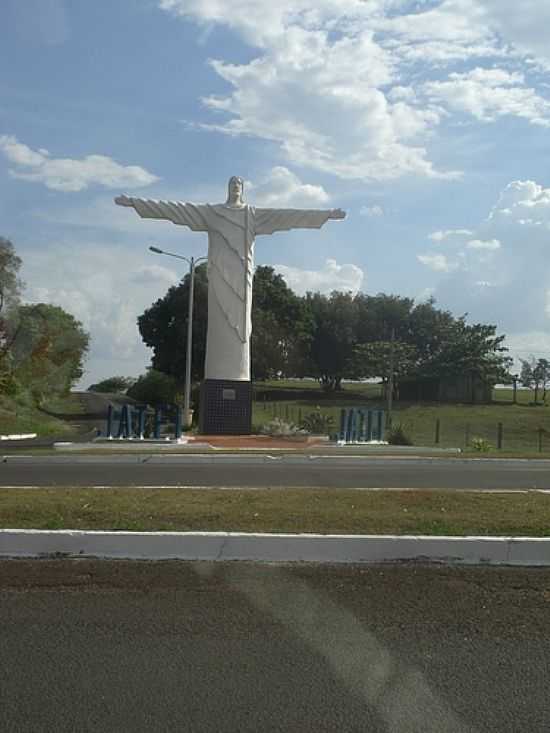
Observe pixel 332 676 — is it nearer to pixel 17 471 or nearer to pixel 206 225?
pixel 17 471

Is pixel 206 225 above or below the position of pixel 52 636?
above

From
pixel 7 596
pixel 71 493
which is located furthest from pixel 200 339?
pixel 7 596

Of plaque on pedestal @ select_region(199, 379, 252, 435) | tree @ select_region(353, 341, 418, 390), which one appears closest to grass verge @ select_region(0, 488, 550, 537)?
plaque on pedestal @ select_region(199, 379, 252, 435)

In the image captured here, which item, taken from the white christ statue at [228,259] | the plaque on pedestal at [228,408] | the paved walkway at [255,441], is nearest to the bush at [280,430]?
the paved walkway at [255,441]

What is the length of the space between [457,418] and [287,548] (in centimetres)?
4105

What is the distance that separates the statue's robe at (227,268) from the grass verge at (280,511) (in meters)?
18.3

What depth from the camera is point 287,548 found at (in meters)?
7.20

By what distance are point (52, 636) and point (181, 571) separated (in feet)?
5.06

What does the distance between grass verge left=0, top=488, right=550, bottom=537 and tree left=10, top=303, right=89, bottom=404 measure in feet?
116

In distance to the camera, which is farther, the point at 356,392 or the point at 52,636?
the point at 356,392

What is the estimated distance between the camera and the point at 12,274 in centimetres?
4019

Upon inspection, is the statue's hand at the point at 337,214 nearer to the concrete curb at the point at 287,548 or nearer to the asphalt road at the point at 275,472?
the asphalt road at the point at 275,472

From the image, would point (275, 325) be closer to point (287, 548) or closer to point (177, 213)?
point (177, 213)

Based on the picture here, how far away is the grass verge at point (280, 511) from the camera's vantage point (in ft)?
25.5
